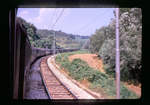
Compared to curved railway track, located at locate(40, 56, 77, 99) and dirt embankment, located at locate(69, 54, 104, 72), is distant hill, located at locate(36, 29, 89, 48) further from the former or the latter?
curved railway track, located at locate(40, 56, 77, 99)

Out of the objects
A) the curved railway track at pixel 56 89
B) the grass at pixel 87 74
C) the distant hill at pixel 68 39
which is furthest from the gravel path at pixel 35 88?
the distant hill at pixel 68 39

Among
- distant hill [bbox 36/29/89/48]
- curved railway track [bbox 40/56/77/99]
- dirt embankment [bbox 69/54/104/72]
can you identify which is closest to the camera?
distant hill [bbox 36/29/89/48]

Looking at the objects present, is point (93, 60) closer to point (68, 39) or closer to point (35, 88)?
point (68, 39)

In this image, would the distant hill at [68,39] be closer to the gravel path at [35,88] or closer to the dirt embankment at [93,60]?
the dirt embankment at [93,60]

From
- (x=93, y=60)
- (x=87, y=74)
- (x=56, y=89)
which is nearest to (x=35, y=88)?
(x=56, y=89)

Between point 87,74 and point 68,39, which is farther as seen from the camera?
point 87,74

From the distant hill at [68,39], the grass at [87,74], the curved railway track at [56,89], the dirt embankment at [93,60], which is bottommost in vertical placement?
the curved railway track at [56,89]

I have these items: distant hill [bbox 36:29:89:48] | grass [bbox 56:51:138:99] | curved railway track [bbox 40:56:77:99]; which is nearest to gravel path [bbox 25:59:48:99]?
curved railway track [bbox 40:56:77:99]

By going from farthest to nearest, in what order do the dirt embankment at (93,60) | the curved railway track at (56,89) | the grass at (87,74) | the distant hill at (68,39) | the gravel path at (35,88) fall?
the dirt embankment at (93,60), the grass at (87,74), the curved railway track at (56,89), the gravel path at (35,88), the distant hill at (68,39)

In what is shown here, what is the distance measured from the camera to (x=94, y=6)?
108 inches
